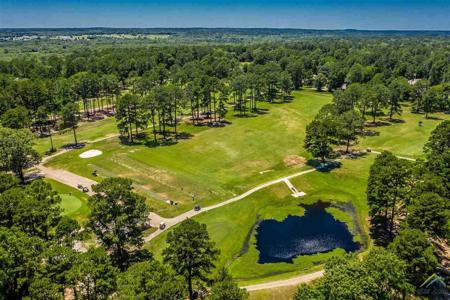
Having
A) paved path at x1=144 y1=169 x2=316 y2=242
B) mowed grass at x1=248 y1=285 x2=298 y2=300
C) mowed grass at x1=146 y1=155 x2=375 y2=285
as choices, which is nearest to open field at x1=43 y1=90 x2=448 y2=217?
paved path at x1=144 y1=169 x2=316 y2=242

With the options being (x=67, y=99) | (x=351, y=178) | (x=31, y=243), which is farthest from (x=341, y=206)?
(x=67, y=99)

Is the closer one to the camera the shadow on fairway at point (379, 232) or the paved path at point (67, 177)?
the shadow on fairway at point (379, 232)

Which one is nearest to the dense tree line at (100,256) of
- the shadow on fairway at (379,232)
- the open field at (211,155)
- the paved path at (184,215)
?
the paved path at (184,215)

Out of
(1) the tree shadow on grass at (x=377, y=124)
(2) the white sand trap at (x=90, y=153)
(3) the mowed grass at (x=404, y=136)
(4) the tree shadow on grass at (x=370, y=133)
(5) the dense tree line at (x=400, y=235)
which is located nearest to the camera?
(5) the dense tree line at (x=400, y=235)

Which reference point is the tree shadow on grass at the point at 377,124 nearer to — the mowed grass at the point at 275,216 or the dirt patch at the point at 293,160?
the mowed grass at the point at 275,216

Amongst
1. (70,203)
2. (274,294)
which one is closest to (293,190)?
(274,294)

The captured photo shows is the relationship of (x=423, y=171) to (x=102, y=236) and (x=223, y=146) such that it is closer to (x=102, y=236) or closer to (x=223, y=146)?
(x=102, y=236)

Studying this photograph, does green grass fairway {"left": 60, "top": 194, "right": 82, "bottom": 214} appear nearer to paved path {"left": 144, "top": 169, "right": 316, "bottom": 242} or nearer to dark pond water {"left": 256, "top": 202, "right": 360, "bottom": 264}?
paved path {"left": 144, "top": 169, "right": 316, "bottom": 242}
